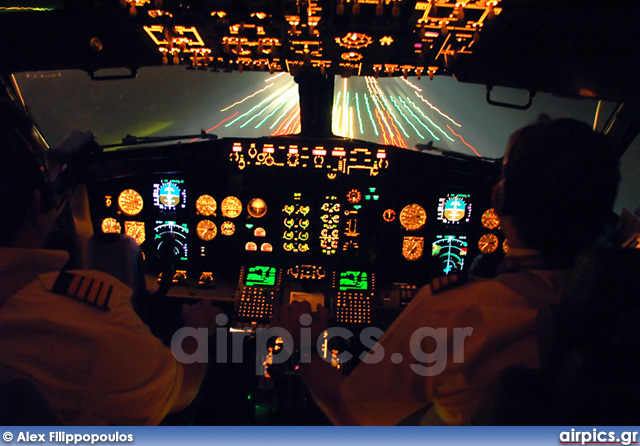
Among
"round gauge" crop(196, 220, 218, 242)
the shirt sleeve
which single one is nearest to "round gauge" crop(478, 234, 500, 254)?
"round gauge" crop(196, 220, 218, 242)

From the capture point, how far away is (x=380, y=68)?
2.40m

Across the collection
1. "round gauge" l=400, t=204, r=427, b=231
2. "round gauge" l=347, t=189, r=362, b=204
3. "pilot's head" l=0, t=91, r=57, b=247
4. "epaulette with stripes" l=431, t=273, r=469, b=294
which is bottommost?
"round gauge" l=400, t=204, r=427, b=231

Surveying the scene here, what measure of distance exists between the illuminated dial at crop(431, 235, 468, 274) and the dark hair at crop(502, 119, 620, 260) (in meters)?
1.87

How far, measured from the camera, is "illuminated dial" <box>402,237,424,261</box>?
2742 mm

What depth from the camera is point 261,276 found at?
2668mm

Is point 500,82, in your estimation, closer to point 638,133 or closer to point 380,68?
point 380,68

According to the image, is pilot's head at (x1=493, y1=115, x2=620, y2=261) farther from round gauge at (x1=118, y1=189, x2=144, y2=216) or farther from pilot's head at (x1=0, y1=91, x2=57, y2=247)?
round gauge at (x1=118, y1=189, x2=144, y2=216)

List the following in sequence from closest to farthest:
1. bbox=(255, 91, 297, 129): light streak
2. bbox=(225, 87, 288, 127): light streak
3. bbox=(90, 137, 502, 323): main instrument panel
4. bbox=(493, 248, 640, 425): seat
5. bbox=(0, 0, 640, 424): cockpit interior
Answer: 1. bbox=(493, 248, 640, 425): seat
2. bbox=(0, 0, 640, 424): cockpit interior
3. bbox=(90, 137, 502, 323): main instrument panel
4. bbox=(255, 91, 297, 129): light streak
5. bbox=(225, 87, 288, 127): light streak

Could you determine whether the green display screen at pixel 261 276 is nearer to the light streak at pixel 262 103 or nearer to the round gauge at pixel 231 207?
the round gauge at pixel 231 207

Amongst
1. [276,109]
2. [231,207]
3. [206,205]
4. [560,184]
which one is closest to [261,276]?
[231,207]

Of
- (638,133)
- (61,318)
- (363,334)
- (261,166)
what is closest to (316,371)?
(61,318)

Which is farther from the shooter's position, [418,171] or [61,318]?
[418,171]

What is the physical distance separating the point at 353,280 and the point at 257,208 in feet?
2.74

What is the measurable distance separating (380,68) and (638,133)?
70.0 inches
